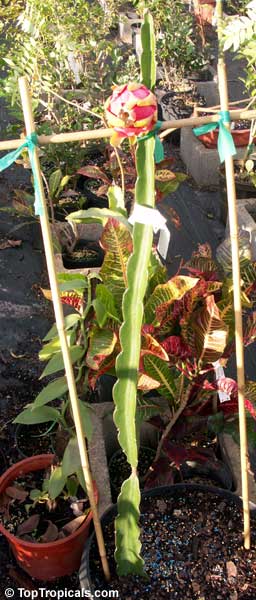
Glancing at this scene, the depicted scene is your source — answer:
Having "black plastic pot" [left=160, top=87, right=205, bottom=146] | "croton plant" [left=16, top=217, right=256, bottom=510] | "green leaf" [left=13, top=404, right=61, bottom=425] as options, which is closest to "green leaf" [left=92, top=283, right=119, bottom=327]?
"croton plant" [left=16, top=217, right=256, bottom=510]

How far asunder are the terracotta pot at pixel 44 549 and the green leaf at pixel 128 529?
0.24 meters

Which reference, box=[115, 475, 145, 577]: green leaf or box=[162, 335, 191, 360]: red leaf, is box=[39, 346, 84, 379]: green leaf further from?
box=[115, 475, 145, 577]: green leaf

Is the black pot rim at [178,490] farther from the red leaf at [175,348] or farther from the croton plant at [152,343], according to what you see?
the red leaf at [175,348]

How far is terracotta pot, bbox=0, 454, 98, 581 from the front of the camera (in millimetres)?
1791

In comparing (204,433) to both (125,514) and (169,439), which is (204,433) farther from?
(125,514)

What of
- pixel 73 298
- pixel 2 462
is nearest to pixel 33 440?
pixel 2 462

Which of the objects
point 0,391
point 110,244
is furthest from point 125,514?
point 0,391

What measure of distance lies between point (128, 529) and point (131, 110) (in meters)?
0.99

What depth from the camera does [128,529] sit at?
Result: 1573 millimetres

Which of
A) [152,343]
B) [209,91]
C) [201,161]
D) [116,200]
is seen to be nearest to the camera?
[152,343]

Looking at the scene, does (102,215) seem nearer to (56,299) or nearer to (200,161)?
(56,299)

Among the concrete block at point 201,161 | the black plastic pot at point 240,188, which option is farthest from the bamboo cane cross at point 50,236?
the concrete block at point 201,161

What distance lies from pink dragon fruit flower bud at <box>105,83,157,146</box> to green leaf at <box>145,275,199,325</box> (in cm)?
55

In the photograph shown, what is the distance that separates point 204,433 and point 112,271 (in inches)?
24.9
